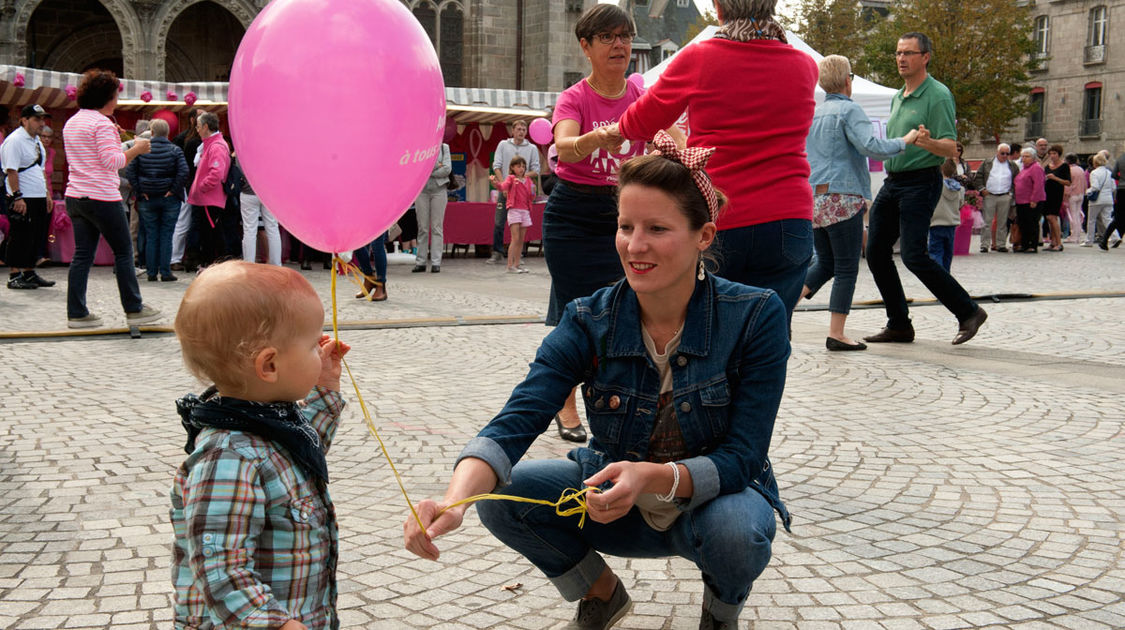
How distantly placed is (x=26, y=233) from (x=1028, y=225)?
16697 millimetres

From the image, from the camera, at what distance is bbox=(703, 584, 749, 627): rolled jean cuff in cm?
246

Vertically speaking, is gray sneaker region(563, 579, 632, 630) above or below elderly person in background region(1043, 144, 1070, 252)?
below

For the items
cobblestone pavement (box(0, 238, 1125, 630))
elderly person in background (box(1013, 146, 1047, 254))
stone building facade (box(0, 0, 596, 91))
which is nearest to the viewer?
cobblestone pavement (box(0, 238, 1125, 630))

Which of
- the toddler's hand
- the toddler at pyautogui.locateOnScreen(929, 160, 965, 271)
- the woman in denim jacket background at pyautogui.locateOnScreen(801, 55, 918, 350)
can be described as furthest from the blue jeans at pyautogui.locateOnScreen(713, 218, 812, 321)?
the toddler at pyautogui.locateOnScreen(929, 160, 965, 271)

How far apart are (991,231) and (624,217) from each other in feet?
64.4

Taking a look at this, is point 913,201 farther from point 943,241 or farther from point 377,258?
point 377,258

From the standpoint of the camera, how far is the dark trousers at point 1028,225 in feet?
62.5

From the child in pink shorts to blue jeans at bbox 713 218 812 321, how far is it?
10817mm

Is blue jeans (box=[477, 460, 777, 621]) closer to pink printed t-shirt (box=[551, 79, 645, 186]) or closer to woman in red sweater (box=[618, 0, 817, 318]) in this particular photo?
woman in red sweater (box=[618, 0, 817, 318])

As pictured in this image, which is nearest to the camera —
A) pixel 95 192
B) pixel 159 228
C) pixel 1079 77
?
pixel 95 192

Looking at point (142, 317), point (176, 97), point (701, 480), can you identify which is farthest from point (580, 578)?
point (176, 97)

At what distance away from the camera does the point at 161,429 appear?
495 cm

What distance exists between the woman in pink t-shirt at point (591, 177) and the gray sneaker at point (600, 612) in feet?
6.96

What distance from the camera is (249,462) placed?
1.92 m
